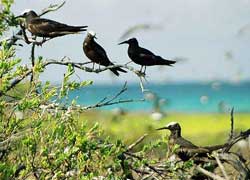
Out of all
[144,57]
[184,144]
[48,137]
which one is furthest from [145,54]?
[48,137]

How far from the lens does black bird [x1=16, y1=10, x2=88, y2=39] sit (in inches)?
224

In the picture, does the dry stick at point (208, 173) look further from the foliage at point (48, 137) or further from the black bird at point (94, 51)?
the black bird at point (94, 51)

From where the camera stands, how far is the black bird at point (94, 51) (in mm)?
6219

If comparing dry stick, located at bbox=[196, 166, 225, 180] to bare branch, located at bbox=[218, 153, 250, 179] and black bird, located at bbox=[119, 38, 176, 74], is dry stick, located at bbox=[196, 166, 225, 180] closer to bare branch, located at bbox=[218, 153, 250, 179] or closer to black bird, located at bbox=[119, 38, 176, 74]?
bare branch, located at bbox=[218, 153, 250, 179]

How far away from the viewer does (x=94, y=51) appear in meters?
6.50

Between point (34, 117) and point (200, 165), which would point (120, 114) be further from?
point (34, 117)

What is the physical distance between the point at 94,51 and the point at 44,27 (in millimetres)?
731

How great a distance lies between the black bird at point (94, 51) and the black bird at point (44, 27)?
36 cm

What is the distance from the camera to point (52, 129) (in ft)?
13.2

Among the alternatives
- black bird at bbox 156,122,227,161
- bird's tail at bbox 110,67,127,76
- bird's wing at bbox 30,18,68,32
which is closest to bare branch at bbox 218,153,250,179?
black bird at bbox 156,122,227,161

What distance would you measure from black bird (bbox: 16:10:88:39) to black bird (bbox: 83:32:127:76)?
0.36 m

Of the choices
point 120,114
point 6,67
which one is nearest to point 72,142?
point 6,67

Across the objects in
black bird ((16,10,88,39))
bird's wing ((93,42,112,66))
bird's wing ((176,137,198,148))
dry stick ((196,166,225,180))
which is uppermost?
black bird ((16,10,88,39))

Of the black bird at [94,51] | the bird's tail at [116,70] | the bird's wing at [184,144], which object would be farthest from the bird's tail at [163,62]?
the bird's wing at [184,144]
